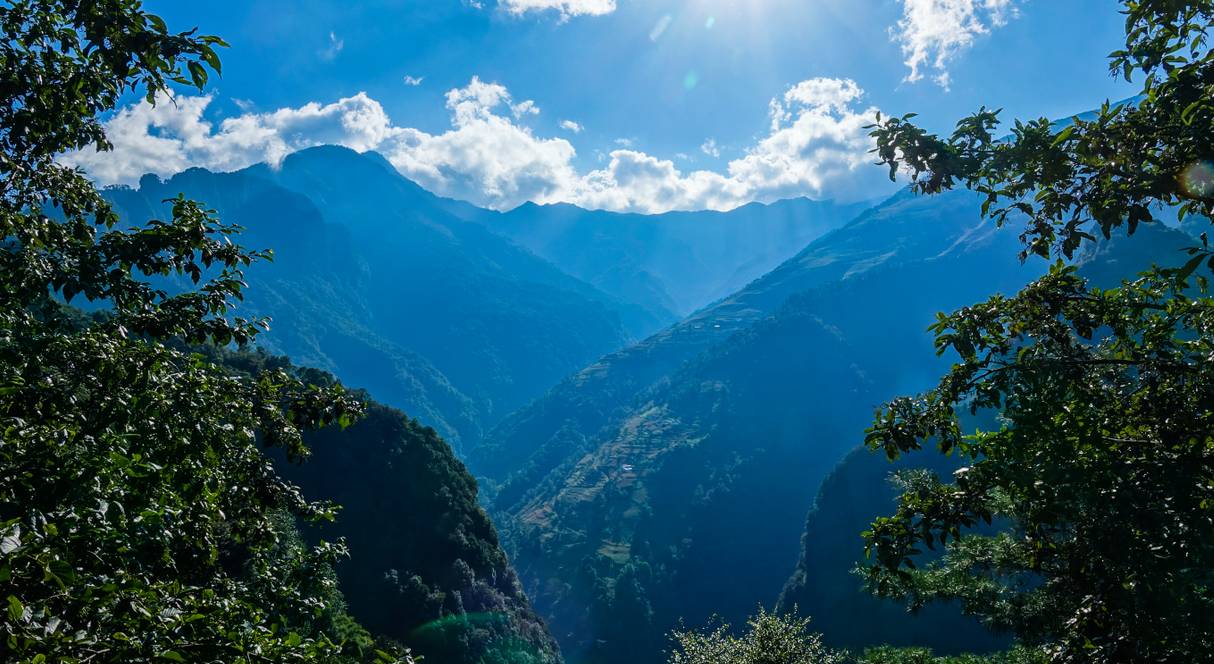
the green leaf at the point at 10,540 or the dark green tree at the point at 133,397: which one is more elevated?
the dark green tree at the point at 133,397

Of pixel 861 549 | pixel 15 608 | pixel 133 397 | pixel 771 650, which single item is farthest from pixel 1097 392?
pixel 861 549

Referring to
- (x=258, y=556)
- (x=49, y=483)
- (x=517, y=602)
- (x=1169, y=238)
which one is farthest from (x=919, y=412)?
(x=1169, y=238)

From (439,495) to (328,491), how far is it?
1541 centimetres

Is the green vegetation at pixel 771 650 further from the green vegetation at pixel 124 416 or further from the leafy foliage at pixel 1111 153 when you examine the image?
the green vegetation at pixel 124 416

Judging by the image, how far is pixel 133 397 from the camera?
6.58 metres

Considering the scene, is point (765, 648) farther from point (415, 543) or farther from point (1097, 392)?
point (415, 543)

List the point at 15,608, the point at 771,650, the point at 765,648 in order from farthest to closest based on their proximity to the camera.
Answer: the point at 765,648 → the point at 771,650 → the point at 15,608

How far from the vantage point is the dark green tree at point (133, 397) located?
522 centimetres

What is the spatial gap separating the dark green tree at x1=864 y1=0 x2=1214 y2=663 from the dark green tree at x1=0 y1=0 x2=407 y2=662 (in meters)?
7.24

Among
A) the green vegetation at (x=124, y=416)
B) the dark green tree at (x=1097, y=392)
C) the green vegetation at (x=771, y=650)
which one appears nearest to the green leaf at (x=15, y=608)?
the green vegetation at (x=124, y=416)

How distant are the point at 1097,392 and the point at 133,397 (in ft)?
37.3

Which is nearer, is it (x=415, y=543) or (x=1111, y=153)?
(x=1111, y=153)

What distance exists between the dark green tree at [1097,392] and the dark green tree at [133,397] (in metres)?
7.24

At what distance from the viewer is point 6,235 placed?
6840mm
